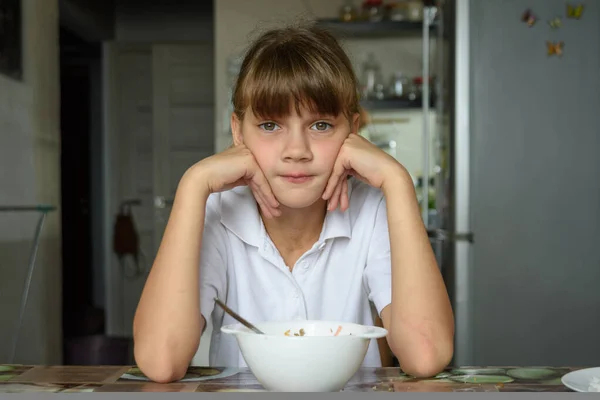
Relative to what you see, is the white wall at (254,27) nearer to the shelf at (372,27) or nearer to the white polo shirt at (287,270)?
the shelf at (372,27)

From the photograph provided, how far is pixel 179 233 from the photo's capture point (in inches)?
40.7


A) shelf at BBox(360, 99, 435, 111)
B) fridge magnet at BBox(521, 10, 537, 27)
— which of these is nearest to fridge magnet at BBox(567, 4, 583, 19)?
fridge magnet at BBox(521, 10, 537, 27)

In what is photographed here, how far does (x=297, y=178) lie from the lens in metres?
1.09

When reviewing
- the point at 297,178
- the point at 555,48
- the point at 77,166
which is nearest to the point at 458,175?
the point at 555,48

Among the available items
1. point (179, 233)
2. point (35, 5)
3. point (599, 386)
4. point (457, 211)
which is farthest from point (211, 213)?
point (35, 5)

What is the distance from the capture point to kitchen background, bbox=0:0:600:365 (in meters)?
2.38

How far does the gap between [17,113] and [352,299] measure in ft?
7.16

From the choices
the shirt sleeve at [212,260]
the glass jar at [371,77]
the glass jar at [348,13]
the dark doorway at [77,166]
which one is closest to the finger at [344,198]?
the shirt sleeve at [212,260]

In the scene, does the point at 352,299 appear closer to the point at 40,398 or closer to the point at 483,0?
the point at 40,398

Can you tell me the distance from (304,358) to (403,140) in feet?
10.8

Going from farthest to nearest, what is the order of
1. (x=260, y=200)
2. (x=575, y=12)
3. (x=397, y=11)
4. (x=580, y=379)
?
1. (x=397, y=11)
2. (x=575, y=12)
3. (x=260, y=200)
4. (x=580, y=379)

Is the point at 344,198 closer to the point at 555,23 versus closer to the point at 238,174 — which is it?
the point at 238,174

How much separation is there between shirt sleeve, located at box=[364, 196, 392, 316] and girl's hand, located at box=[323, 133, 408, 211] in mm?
117

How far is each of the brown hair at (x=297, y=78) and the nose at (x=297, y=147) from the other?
0.04 m
